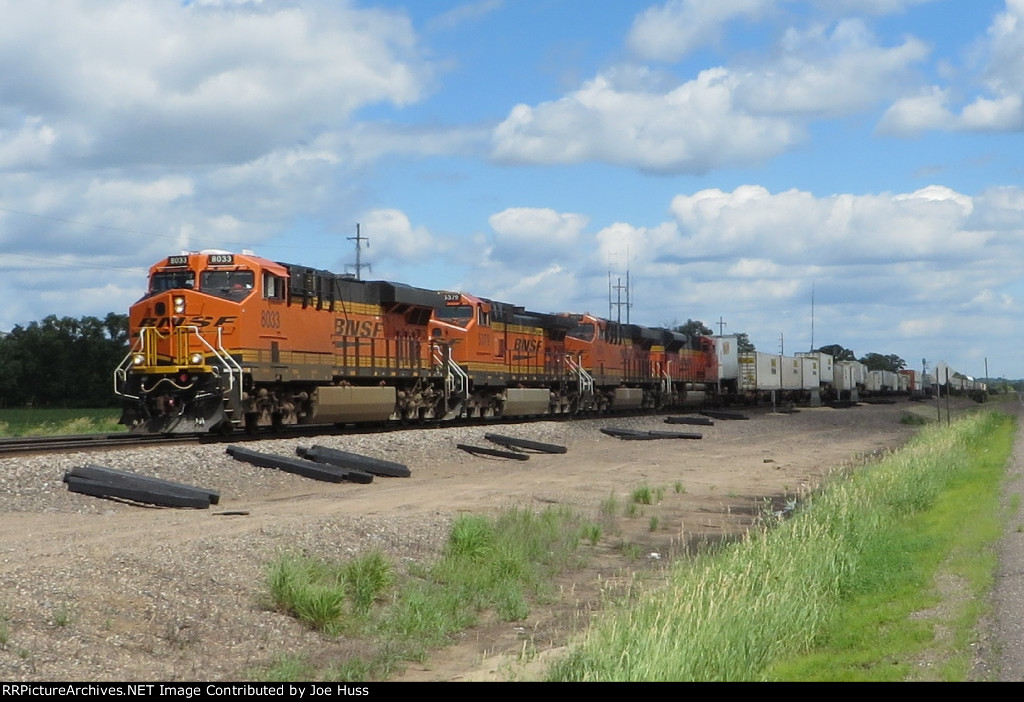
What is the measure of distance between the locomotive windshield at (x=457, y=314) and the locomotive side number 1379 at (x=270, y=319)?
407 inches

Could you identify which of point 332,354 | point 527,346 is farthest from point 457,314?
point 332,354

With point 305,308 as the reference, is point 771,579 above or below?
below

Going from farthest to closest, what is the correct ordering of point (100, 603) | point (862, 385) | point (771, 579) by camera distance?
point (862, 385)
point (771, 579)
point (100, 603)

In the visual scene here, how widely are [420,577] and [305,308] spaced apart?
1337cm

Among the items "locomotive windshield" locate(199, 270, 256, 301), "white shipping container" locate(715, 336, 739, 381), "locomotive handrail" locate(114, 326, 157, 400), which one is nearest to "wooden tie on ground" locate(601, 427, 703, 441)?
"locomotive windshield" locate(199, 270, 256, 301)

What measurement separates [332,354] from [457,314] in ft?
29.1

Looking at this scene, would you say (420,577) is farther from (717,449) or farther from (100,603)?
(717,449)

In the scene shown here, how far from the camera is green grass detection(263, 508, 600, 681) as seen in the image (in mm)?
10000

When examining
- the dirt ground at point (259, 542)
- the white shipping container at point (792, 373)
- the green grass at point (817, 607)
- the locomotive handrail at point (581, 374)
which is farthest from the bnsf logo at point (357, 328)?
the white shipping container at point (792, 373)

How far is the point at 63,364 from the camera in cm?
6116

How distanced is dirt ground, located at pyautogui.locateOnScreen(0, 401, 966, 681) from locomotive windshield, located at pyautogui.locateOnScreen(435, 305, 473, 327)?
7.99 meters

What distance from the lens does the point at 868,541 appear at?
13195mm

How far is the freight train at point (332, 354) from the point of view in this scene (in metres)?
21.9

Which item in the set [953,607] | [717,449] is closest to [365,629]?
[953,607]
